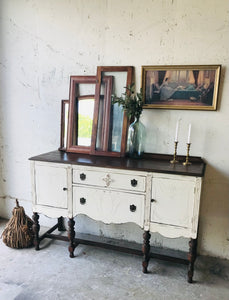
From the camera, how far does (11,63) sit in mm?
2557

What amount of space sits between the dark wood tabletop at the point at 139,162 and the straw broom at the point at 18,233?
66 cm

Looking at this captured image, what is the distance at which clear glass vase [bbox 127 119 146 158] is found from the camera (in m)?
2.17

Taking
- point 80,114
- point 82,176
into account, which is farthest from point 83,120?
point 82,176

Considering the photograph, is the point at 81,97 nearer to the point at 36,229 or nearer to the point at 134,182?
the point at 134,182

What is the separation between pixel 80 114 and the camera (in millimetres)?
2383

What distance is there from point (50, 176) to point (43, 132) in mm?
713

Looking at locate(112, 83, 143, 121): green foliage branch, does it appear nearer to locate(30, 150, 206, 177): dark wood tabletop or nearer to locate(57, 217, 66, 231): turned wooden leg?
locate(30, 150, 206, 177): dark wood tabletop

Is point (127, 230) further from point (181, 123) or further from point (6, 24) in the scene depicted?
point (6, 24)

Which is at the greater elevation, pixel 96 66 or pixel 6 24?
pixel 6 24

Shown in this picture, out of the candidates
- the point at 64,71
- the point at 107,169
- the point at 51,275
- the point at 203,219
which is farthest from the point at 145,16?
the point at 51,275

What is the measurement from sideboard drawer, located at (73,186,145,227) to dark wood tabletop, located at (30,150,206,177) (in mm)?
222

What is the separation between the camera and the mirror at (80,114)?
7.72 feet

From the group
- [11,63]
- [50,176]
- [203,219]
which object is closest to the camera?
[50,176]

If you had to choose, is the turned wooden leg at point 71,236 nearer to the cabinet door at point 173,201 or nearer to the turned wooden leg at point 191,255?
the cabinet door at point 173,201
